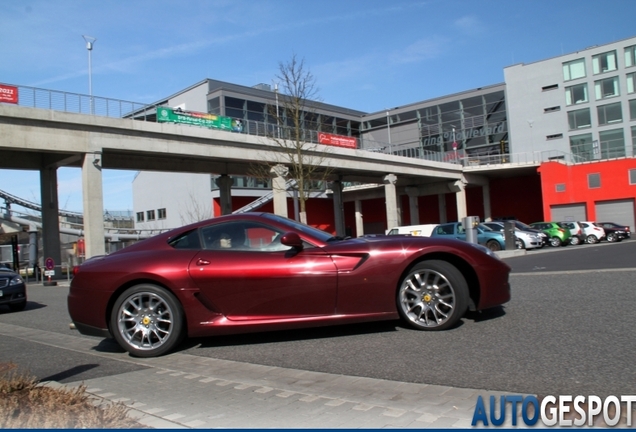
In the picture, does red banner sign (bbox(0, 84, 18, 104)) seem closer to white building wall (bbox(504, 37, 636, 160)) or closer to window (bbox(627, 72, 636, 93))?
white building wall (bbox(504, 37, 636, 160))

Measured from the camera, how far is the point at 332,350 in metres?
5.11

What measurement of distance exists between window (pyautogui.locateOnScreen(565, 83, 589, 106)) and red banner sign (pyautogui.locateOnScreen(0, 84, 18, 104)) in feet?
160

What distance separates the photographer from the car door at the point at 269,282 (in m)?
5.36

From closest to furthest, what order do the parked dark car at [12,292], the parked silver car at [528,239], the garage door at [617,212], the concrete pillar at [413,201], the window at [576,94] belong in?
1. the parked dark car at [12,292]
2. the parked silver car at [528,239]
3. the garage door at [617,212]
4. the window at [576,94]
5. the concrete pillar at [413,201]

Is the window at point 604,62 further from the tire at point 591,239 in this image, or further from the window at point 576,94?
the tire at point 591,239

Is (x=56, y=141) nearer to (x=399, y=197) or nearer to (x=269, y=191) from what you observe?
(x=269, y=191)

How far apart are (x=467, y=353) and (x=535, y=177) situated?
2072 inches

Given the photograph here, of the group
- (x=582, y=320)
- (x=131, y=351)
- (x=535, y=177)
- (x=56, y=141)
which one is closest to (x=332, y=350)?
(x=131, y=351)

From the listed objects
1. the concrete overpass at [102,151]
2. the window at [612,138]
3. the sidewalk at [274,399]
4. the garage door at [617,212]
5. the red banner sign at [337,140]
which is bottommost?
the sidewalk at [274,399]

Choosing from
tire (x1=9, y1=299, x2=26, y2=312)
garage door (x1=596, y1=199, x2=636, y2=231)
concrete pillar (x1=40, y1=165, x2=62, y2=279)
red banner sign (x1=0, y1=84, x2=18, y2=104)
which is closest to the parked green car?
garage door (x1=596, y1=199, x2=636, y2=231)

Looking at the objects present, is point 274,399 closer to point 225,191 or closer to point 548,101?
point 225,191

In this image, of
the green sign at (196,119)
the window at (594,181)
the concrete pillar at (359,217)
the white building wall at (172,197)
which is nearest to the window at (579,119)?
the window at (594,181)

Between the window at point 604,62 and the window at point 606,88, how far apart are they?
3.40 ft

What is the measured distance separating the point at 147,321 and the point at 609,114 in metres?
55.2
